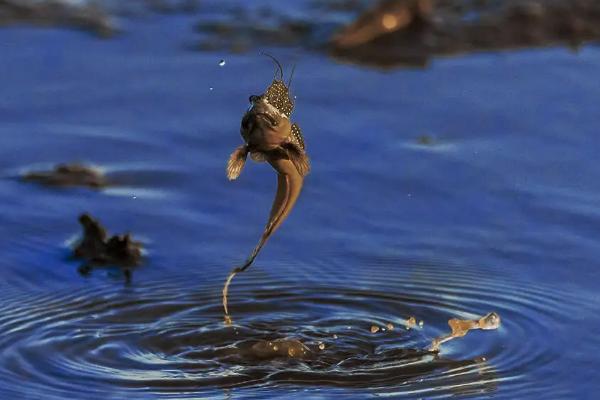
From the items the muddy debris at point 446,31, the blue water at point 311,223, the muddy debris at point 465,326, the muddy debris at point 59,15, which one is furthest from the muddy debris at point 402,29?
the muddy debris at point 465,326

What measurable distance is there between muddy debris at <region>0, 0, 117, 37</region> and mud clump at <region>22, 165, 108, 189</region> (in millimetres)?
1912

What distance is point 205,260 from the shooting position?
18.2ft

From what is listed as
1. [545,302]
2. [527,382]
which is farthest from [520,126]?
[527,382]

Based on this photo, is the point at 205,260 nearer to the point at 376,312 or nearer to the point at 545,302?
the point at 376,312

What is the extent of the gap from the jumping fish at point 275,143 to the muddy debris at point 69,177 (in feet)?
5.88

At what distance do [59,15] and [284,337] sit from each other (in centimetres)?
393

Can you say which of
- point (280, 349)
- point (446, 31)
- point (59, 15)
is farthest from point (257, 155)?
point (59, 15)

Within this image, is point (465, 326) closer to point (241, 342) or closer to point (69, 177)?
point (241, 342)

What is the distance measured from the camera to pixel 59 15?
834 cm

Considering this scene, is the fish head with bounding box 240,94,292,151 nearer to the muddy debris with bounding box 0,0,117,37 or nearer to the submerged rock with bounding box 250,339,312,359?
the submerged rock with bounding box 250,339,312,359

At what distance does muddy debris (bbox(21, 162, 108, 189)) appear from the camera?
623 centimetres

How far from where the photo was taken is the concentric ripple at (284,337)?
14.8ft

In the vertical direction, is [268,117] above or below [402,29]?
below

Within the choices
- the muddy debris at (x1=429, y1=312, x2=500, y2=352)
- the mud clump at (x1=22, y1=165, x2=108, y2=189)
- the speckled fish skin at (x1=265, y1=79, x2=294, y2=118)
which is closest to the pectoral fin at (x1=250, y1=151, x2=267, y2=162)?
the speckled fish skin at (x1=265, y1=79, x2=294, y2=118)
